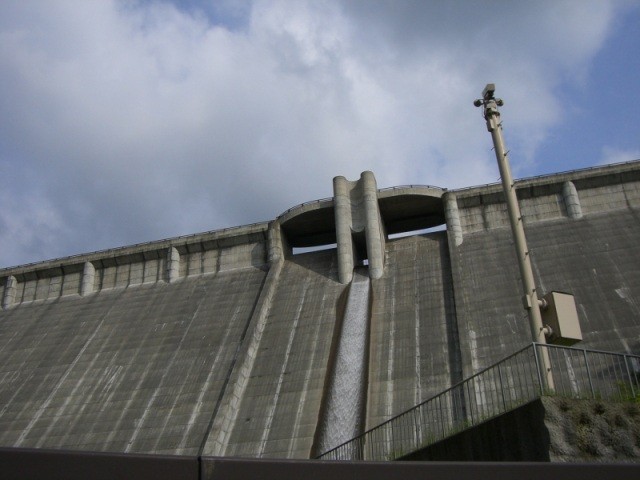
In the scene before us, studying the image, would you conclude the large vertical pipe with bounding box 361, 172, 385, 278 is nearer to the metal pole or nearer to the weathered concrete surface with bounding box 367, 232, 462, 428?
the weathered concrete surface with bounding box 367, 232, 462, 428

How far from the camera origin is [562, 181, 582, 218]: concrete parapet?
28281mm

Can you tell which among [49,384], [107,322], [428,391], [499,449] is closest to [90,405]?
[49,384]

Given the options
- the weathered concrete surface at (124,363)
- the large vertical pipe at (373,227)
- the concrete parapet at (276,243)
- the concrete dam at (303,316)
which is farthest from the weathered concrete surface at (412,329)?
the weathered concrete surface at (124,363)

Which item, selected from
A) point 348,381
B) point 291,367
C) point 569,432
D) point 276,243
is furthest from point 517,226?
point 276,243

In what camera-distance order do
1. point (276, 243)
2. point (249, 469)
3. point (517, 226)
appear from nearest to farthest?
1. point (249, 469)
2. point (517, 226)
3. point (276, 243)

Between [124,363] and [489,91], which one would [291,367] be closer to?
[124,363]

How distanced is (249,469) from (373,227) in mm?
25106

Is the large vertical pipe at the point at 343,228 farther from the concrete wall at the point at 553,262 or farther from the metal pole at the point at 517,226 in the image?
the metal pole at the point at 517,226

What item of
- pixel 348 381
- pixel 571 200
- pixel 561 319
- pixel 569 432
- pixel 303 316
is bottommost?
pixel 569 432

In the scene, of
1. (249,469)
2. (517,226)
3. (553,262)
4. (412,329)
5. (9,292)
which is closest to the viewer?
(249,469)

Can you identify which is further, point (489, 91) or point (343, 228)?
point (343, 228)

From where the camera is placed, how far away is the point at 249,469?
4512mm

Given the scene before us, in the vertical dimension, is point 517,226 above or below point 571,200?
below

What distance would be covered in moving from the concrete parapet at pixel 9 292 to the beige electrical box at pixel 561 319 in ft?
105
